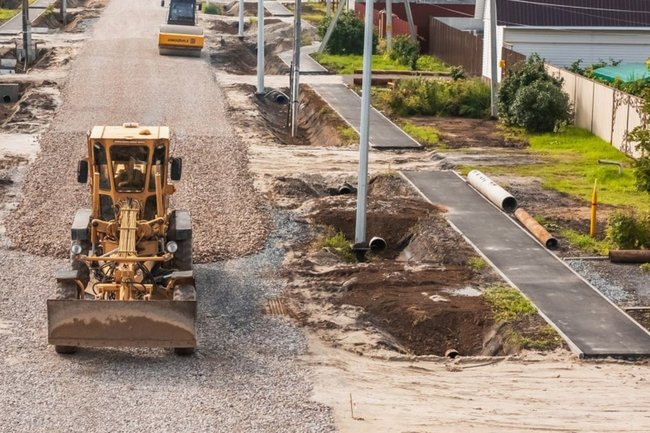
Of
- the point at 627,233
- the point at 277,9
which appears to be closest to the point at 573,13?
the point at 627,233

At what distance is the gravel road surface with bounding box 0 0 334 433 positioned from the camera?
1730 cm

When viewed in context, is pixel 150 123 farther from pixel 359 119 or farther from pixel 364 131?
pixel 364 131

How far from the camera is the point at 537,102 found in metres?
42.4

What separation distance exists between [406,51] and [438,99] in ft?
48.2

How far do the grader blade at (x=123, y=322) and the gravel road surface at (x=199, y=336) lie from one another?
14.3 inches

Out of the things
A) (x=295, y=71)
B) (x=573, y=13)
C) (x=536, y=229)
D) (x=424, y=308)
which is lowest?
(x=424, y=308)

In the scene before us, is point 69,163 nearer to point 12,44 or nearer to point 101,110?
point 101,110

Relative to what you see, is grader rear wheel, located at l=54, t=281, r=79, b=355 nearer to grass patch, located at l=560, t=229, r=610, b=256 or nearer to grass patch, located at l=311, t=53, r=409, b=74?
grass patch, located at l=560, t=229, r=610, b=256

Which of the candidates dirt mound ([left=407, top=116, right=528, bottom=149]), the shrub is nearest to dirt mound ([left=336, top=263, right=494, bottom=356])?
dirt mound ([left=407, top=116, right=528, bottom=149])

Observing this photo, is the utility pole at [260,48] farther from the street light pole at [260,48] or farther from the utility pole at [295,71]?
the utility pole at [295,71]

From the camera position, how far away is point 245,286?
79.3 ft

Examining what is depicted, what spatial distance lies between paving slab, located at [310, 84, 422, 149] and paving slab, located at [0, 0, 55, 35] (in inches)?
914

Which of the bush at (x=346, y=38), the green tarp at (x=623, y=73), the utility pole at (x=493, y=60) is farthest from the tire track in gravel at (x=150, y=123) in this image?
the green tarp at (x=623, y=73)

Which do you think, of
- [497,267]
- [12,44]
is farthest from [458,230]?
[12,44]
